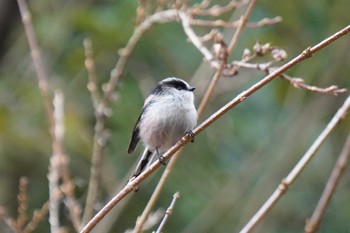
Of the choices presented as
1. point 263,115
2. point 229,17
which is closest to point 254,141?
point 263,115

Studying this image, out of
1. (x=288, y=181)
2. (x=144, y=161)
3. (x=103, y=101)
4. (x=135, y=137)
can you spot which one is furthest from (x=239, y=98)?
(x=135, y=137)

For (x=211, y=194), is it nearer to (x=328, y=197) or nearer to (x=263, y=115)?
(x=263, y=115)

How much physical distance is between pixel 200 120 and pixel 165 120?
1.28m

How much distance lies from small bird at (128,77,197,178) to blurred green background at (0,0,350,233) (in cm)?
85

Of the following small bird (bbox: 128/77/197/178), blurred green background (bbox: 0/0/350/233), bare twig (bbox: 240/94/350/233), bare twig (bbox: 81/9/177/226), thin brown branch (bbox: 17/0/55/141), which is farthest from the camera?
blurred green background (bbox: 0/0/350/233)

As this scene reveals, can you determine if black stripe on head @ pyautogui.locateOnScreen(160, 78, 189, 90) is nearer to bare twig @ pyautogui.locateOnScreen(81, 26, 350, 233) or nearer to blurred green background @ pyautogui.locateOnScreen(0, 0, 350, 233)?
blurred green background @ pyautogui.locateOnScreen(0, 0, 350, 233)

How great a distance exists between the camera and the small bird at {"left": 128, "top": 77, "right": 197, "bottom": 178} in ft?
12.9

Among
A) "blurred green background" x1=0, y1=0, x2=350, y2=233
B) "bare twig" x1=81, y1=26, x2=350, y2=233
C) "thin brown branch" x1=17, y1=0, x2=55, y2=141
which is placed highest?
"thin brown branch" x1=17, y1=0, x2=55, y2=141

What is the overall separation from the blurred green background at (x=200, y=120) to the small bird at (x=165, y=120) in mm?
848

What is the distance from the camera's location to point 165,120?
13.3ft

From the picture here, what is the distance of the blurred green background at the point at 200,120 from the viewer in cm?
534

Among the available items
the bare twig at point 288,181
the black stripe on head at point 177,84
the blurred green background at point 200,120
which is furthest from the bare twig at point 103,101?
the bare twig at point 288,181

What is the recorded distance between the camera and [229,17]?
5844 mm

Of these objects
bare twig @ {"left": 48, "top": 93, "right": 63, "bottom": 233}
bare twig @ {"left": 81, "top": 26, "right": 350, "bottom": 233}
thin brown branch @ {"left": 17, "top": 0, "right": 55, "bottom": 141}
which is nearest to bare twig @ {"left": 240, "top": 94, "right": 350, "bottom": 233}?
bare twig @ {"left": 81, "top": 26, "right": 350, "bottom": 233}
